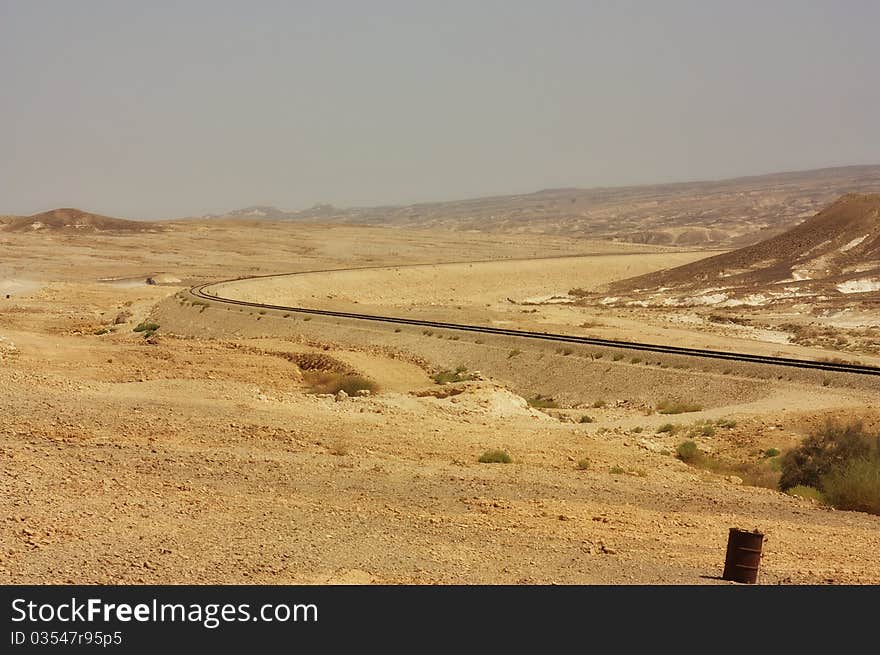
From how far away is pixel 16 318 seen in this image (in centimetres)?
5631

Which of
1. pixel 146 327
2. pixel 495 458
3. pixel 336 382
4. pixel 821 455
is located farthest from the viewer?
pixel 146 327

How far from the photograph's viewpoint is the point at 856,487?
18.4m

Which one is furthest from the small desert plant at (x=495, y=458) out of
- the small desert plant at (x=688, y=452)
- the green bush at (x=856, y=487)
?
the green bush at (x=856, y=487)

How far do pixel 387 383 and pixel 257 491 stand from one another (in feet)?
61.3

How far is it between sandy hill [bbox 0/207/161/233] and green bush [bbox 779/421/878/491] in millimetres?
131282

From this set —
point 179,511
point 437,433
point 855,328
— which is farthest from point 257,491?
point 855,328

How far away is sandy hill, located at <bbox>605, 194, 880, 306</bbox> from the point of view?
66312 mm

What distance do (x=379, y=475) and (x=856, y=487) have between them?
866 centimetres

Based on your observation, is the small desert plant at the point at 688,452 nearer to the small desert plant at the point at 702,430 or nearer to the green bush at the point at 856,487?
the small desert plant at the point at 702,430

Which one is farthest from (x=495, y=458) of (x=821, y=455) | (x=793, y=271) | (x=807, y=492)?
(x=793, y=271)

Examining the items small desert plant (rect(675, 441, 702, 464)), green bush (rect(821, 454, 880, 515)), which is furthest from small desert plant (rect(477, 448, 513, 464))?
green bush (rect(821, 454, 880, 515))

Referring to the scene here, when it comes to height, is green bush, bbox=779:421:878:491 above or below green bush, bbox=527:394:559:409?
Answer: above

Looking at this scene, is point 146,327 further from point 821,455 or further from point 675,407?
point 821,455

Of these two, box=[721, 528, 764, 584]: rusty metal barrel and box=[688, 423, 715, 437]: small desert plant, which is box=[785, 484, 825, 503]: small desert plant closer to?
box=[688, 423, 715, 437]: small desert plant
